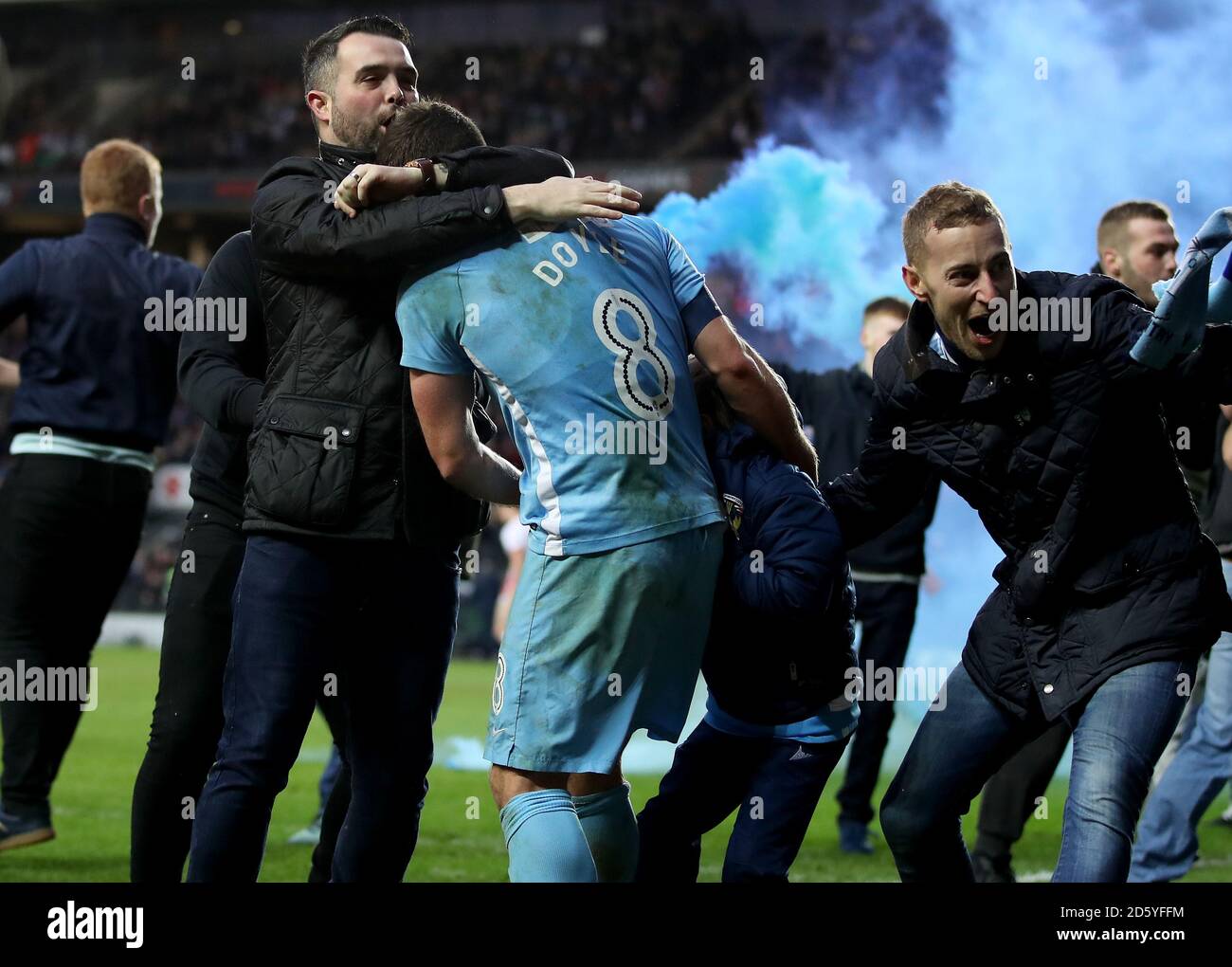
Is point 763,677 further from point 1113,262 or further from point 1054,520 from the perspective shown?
point 1113,262

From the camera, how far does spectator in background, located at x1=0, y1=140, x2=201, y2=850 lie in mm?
5074

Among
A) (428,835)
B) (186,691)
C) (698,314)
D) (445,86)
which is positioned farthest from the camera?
(445,86)

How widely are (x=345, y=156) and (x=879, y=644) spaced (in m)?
3.43

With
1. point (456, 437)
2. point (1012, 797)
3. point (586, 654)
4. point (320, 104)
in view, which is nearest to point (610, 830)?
point (586, 654)

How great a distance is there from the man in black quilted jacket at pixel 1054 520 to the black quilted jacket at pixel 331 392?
0.89 m

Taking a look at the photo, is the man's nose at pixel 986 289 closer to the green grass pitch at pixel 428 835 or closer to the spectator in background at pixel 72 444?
the green grass pitch at pixel 428 835

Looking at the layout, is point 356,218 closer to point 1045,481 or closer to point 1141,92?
point 1045,481

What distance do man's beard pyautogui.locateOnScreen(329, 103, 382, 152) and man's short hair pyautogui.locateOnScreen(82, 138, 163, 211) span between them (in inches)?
77.4

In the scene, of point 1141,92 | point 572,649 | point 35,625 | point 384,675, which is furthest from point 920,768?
point 1141,92

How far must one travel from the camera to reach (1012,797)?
5.10 meters

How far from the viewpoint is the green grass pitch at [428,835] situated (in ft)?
17.2
